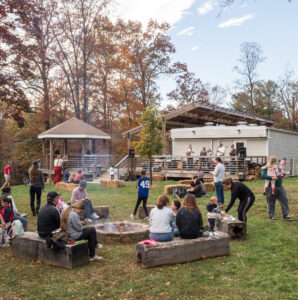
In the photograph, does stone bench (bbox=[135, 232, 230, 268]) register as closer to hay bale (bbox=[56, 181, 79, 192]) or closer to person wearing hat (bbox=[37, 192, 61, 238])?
person wearing hat (bbox=[37, 192, 61, 238])

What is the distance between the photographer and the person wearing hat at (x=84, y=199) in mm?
10000

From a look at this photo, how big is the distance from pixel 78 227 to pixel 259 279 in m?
3.22

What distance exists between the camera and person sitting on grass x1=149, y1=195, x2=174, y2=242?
6.33 metres

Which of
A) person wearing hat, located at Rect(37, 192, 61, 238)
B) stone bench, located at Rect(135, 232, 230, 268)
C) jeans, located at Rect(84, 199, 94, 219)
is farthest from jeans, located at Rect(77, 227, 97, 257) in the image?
jeans, located at Rect(84, 199, 94, 219)

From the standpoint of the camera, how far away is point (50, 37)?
1270 inches

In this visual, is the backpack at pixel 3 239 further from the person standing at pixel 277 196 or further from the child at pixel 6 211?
the person standing at pixel 277 196

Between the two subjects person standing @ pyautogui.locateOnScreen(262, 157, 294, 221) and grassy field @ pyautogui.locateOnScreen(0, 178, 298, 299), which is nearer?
grassy field @ pyautogui.locateOnScreen(0, 178, 298, 299)

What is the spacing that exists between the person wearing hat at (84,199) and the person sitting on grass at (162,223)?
3.98 metres

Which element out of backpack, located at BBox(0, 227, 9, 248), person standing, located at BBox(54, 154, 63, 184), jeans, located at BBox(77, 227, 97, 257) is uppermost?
person standing, located at BBox(54, 154, 63, 184)

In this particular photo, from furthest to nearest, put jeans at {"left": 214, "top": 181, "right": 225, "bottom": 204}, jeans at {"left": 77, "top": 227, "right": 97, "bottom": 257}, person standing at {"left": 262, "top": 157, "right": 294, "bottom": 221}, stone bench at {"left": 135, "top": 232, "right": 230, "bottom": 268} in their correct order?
jeans at {"left": 214, "top": 181, "right": 225, "bottom": 204}, person standing at {"left": 262, "top": 157, "right": 294, "bottom": 221}, jeans at {"left": 77, "top": 227, "right": 97, "bottom": 257}, stone bench at {"left": 135, "top": 232, "right": 230, "bottom": 268}

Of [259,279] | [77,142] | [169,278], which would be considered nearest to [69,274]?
[169,278]

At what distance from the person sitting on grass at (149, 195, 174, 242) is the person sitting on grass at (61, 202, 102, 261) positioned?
1138 mm

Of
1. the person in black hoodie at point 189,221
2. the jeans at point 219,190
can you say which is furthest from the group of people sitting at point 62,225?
the jeans at point 219,190

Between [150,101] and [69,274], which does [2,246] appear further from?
[150,101]
